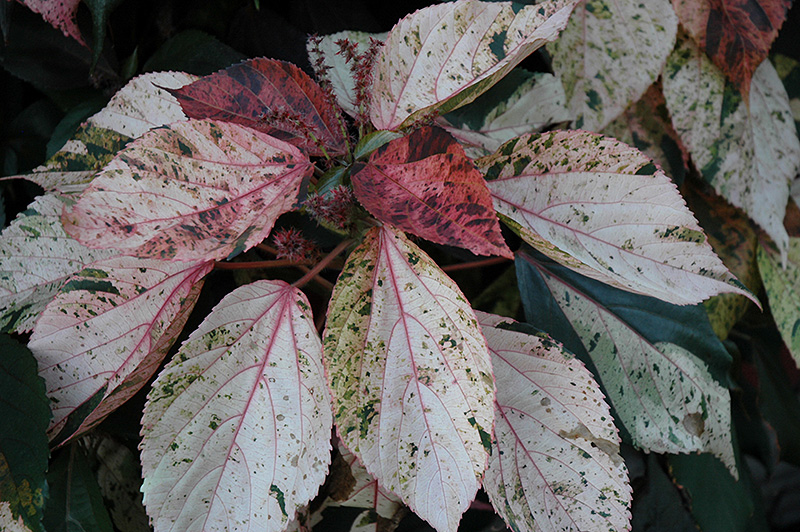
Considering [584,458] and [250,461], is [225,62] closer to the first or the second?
[250,461]

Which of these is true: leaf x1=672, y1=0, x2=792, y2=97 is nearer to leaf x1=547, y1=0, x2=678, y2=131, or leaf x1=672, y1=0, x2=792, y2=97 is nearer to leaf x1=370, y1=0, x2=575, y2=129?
leaf x1=547, y1=0, x2=678, y2=131

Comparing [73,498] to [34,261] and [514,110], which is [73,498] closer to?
[34,261]

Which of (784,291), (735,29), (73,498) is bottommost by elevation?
(784,291)

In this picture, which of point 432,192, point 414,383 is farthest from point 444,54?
point 414,383

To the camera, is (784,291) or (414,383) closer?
(414,383)

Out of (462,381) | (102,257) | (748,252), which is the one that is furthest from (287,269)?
(748,252)

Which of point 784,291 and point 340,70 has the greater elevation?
point 340,70

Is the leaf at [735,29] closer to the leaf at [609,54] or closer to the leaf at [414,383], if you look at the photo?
the leaf at [609,54]
